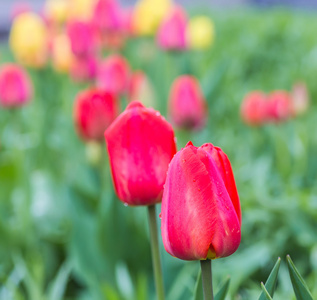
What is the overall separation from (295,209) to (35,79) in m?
2.09

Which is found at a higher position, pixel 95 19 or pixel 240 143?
pixel 95 19

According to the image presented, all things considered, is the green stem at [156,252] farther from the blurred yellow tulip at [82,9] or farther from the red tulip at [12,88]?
the blurred yellow tulip at [82,9]

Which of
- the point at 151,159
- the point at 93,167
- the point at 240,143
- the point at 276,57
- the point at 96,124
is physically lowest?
the point at 276,57

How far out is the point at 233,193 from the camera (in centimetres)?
52

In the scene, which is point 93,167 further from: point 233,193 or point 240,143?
point 233,193

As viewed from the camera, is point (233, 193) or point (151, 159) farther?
point (151, 159)

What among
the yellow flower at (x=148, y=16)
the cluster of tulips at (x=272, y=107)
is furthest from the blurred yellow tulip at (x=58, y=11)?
the cluster of tulips at (x=272, y=107)

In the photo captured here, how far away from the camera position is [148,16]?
2.71 m

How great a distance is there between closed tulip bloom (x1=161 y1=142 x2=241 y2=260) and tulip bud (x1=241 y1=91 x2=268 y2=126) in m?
1.24

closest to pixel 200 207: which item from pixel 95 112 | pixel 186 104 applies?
pixel 95 112

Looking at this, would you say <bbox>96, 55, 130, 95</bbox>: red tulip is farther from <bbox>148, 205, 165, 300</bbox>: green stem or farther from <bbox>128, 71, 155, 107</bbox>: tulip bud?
<bbox>148, 205, 165, 300</bbox>: green stem

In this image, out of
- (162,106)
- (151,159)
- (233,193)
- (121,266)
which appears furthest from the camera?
(162,106)

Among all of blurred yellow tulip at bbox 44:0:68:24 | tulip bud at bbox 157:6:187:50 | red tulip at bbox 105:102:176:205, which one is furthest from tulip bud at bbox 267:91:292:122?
blurred yellow tulip at bbox 44:0:68:24

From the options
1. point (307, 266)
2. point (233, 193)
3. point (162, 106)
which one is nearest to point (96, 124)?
point (307, 266)
